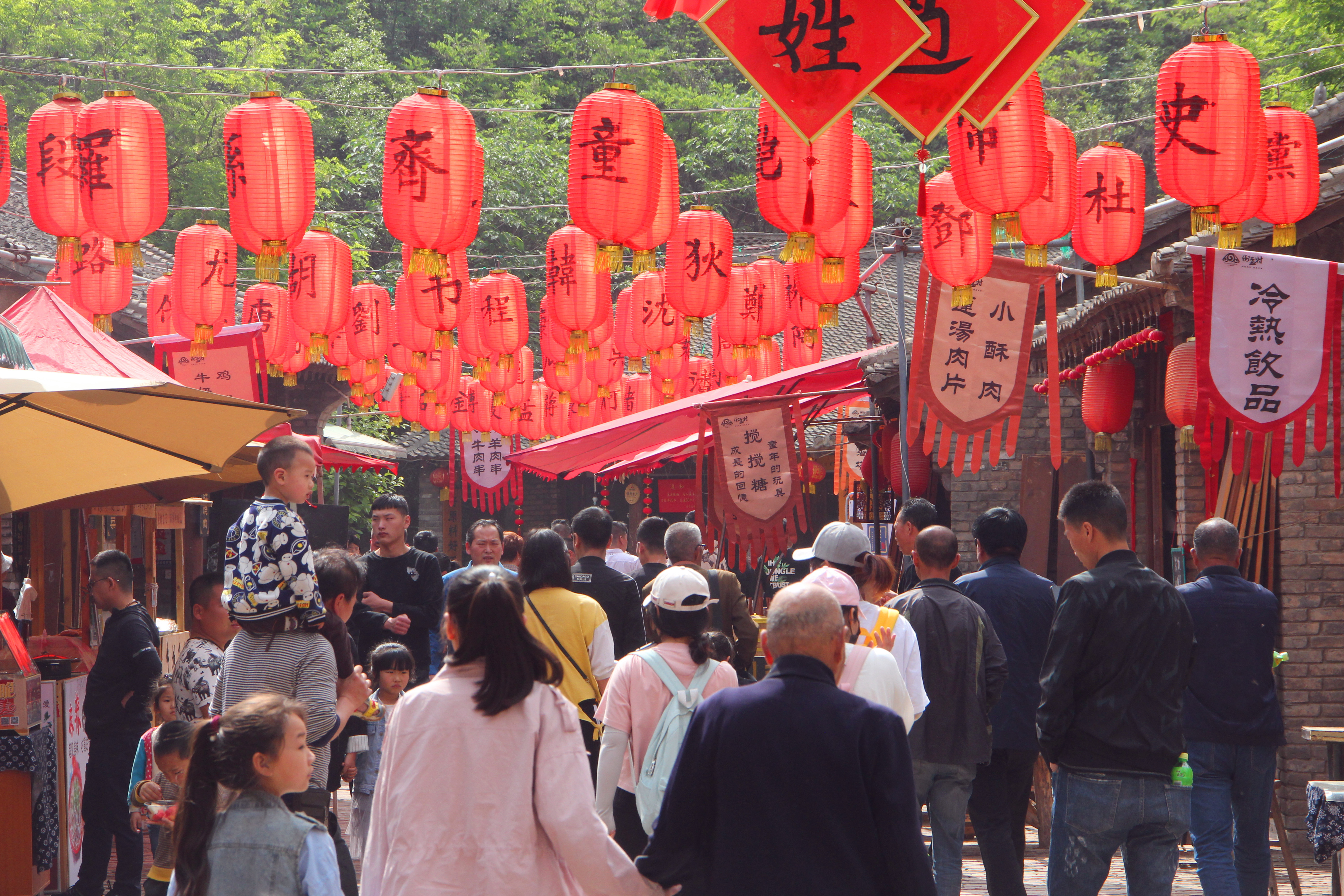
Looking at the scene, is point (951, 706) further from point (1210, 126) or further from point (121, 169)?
point (121, 169)

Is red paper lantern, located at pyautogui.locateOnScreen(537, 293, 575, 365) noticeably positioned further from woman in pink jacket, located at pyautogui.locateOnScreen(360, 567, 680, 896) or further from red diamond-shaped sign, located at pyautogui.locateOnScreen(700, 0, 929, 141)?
woman in pink jacket, located at pyautogui.locateOnScreen(360, 567, 680, 896)

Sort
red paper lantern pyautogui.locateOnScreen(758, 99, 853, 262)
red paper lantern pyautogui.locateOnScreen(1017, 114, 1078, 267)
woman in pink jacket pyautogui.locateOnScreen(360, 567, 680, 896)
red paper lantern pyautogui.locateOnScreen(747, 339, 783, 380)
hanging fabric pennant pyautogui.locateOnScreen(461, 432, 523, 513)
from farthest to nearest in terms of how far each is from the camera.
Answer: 1. hanging fabric pennant pyautogui.locateOnScreen(461, 432, 523, 513)
2. red paper lantern pyautogui.locateOnScreen(747, 339, 783, 380)
3. red paper lantern pyautogui.locateOnScreen(1017, 114, 1078, 267)
4. red paper lantern pyautogui.locateOnScreen(758, 99, 853, 262)
5. woman in pink jacket pyautogui.locateOnScreen(360, 567, 680, 896)

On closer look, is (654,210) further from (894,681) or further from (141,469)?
(894,681)

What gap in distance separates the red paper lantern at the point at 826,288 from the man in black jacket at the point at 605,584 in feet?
15.9

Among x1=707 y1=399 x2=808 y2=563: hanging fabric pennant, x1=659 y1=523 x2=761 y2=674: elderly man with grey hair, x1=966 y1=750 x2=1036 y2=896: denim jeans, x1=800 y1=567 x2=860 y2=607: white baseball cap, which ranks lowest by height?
x1=966 y1=750 x2=1036 y2=896: denim jeans

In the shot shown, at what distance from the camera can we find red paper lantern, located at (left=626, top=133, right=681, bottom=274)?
364 inches

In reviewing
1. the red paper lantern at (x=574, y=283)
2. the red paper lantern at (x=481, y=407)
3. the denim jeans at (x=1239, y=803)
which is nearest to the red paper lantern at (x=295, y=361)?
the red paper lantern at (x=574, y=283)

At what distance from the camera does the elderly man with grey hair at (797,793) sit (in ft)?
10.6

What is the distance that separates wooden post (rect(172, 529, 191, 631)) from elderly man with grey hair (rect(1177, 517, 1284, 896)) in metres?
10.1

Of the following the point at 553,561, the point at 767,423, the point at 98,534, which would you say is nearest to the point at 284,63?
the point at 98,534

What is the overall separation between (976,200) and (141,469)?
491cm

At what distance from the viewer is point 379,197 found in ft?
104

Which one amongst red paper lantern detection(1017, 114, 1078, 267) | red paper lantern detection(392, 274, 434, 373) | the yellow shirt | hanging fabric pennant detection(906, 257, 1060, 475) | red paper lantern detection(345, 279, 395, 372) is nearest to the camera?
the yellow shirt

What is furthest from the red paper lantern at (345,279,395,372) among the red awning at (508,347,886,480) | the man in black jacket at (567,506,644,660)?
the man in black jacket at (567,506,644,660)
